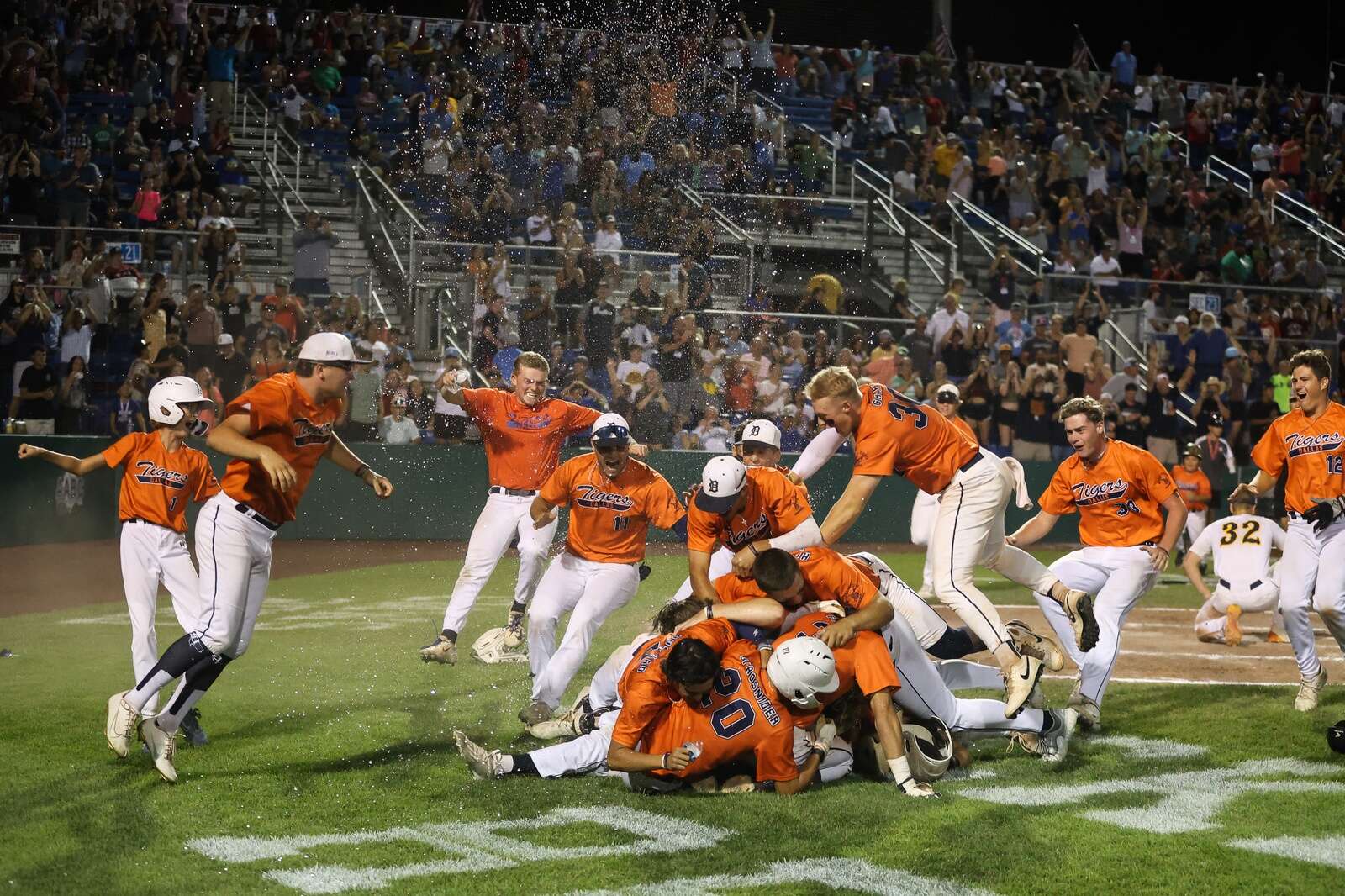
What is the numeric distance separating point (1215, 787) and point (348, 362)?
190 inches

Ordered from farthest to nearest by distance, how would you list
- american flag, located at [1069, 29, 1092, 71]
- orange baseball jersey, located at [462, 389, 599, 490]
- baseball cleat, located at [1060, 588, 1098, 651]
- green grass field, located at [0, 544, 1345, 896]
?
1. american flag, located at [1069, 29, 1092, 71]
2. orange baseball jersey, located at [462, 389, 599, 490]
3. baseball cleat, located at [1060, 588, 1098, 651]
4. green grass field, located at [0, 544, 1345, 896]

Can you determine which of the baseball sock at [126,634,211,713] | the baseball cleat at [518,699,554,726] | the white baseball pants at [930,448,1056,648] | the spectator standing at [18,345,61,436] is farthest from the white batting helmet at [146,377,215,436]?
the spectator standing at [18,345,61,436]

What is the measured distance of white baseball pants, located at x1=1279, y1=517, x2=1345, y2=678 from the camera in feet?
29.7

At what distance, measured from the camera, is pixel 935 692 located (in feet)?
23.8

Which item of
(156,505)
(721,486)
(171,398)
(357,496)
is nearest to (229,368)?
(357,496)

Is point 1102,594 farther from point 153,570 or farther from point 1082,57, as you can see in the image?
point 1082,57

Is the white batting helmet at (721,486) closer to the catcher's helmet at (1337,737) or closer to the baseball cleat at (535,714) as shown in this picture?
the baseball cleat at (535,714)

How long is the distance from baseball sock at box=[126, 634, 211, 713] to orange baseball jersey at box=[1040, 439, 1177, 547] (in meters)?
5.12

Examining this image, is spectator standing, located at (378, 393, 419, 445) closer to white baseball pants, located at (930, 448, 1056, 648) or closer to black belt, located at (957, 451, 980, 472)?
white baseball pants, located at (930, 448, 1056, 648)

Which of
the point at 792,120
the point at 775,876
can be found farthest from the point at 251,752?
the point at 792,120

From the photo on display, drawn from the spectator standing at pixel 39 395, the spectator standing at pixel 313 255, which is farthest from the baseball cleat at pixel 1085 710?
the spectator standing at pixel 39 395

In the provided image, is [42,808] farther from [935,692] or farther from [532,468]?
[532,468]

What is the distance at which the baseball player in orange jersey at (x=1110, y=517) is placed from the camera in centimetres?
881

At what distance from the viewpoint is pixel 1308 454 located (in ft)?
30.6
